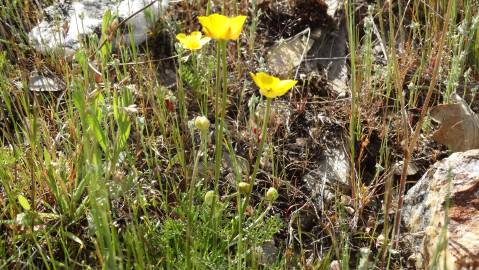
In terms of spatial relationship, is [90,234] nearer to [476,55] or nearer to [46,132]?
[46,132]

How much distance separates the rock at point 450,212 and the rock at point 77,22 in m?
1.46

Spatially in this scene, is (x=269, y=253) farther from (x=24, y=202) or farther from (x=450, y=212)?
(x=24, y=202)

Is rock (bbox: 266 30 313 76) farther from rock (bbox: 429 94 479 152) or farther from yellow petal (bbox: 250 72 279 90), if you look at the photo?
yellow petal (bbox: 250 72 279 90)

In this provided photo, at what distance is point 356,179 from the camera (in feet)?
7.61

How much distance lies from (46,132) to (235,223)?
78cm

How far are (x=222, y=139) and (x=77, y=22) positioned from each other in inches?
37.5

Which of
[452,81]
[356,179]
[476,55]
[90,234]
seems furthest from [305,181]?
[476,55]

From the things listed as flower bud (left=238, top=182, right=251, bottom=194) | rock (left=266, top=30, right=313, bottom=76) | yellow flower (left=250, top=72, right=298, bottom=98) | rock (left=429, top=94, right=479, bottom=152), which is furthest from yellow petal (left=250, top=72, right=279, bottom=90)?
rock (left=266, top=30, right=313, bottom=76)

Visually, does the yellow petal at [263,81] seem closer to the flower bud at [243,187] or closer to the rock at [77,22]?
the flower bud at [243,187]

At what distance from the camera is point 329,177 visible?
2359 millimetres

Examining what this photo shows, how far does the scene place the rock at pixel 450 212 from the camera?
5.81 feet

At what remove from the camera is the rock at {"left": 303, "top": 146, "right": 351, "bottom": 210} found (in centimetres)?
227

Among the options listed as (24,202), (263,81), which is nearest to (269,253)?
(263,81)

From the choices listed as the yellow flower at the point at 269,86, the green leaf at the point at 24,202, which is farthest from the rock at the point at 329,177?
the green leaf at the point at 24,202
